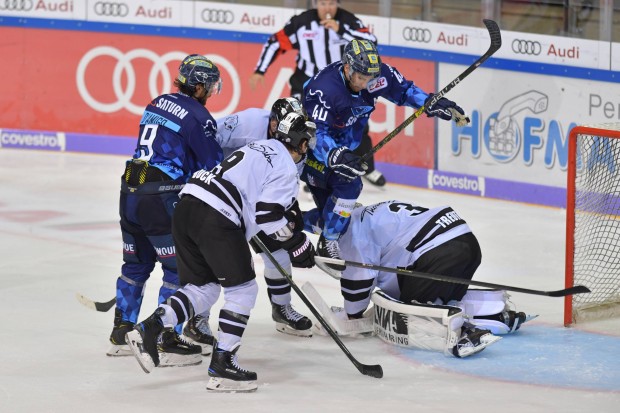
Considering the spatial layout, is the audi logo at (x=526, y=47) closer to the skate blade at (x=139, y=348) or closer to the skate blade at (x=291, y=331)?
the skate blade at (x=291, y=331)

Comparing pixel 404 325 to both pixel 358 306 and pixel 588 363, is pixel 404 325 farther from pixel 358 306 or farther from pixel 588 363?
pixel 588 363

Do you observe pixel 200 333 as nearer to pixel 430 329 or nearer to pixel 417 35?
pixel 430 329

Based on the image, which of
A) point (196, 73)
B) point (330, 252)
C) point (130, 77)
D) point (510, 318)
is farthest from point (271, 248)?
point (130, 77)

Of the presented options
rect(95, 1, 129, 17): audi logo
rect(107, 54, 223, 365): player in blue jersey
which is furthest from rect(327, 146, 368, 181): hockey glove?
rect(95, 1, 129, 17): audi logo

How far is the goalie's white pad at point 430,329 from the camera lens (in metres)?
5.04

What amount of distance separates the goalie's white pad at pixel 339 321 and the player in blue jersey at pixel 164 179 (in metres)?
0.58

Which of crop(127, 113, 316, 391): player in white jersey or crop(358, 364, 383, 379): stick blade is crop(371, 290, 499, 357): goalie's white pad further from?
crop(127, 113, 316, 391): player in white jersey

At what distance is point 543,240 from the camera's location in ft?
24.2

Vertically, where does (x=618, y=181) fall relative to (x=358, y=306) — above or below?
above

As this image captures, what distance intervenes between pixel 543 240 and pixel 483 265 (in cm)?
78

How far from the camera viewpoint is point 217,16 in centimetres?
968

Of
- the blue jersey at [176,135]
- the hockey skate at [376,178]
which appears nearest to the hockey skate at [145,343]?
the blue jersey at [176,135]

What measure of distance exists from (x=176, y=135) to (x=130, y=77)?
5062 mm

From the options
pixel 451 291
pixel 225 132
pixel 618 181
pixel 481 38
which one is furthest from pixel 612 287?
pixel 481 38
